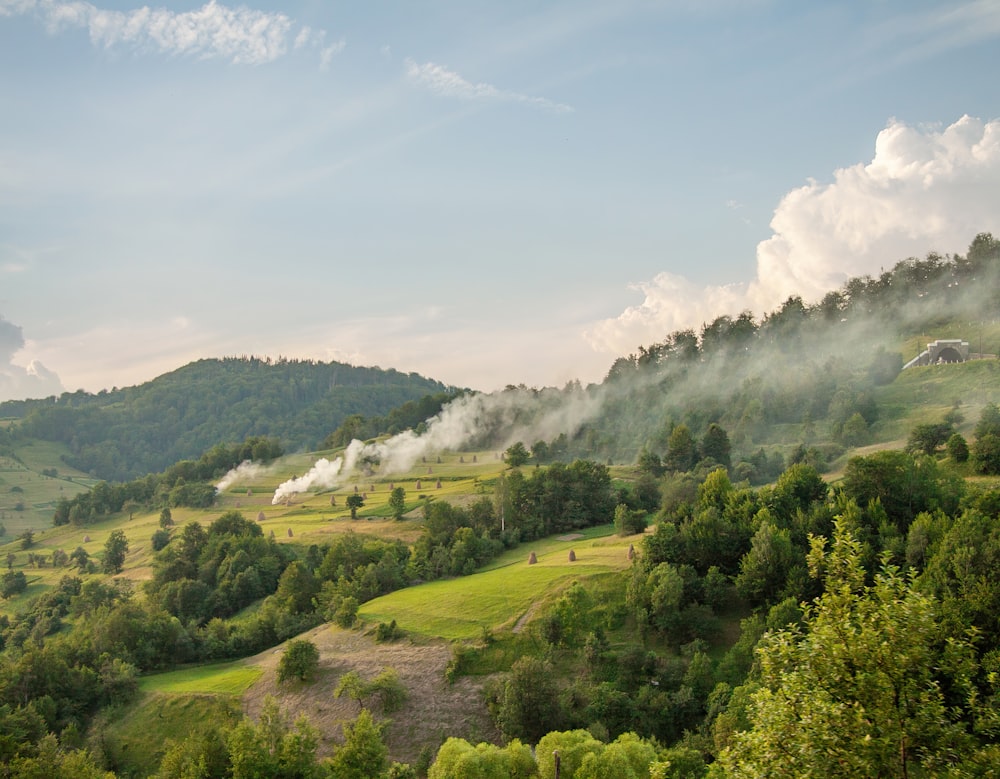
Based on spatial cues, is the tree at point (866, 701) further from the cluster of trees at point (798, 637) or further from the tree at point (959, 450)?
the tree at point (959, 450)

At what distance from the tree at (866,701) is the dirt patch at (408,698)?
36791 millimetres

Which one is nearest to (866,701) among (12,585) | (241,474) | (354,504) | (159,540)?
(354,504)

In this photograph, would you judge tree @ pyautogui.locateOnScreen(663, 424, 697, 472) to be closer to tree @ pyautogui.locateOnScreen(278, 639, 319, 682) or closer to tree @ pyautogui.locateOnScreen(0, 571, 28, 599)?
tree @ pyautogui.locateOnScreen(278, 639, 319, 682)

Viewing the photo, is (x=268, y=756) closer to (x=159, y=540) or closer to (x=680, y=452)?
(x=680, y=452)

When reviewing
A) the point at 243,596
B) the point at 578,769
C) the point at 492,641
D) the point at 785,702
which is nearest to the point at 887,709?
the point at 785,702

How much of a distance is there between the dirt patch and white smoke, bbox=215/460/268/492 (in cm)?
8029

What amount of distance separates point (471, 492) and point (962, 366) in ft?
244

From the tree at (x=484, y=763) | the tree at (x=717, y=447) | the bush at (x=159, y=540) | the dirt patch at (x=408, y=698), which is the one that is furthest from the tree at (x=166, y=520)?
the tree at (x=484, y=763)

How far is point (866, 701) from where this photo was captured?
1372cm

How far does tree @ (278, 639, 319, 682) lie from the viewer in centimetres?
5512

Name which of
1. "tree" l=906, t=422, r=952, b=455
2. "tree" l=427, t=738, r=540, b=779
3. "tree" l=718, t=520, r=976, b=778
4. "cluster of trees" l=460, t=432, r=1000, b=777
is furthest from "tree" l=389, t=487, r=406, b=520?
"tree" l=718, t=520, r=976, b=778

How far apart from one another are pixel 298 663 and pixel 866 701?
49.2 metres

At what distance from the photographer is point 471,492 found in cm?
10081

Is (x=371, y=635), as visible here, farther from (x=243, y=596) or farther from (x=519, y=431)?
(x=519, y=431)
